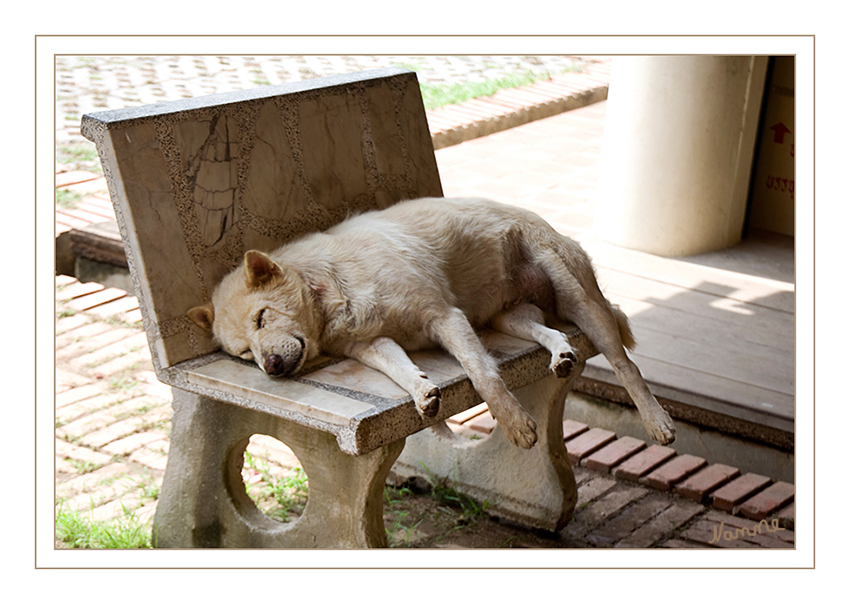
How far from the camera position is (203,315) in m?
3.22

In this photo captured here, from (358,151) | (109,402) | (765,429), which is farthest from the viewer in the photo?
(109,402)

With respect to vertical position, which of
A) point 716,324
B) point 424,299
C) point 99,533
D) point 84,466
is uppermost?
point 424,299

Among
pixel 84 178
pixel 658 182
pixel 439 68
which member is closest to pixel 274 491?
pixel 658 182

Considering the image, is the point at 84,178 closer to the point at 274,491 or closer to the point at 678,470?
the point at 274,491

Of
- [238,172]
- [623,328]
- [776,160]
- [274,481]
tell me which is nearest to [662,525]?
[623,328]

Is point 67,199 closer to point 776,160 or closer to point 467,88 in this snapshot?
point 467,88

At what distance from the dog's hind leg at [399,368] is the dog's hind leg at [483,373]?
0.16m

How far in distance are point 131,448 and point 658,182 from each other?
336 cm

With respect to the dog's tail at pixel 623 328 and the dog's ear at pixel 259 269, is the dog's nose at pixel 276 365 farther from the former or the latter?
the dog's tail at pixel 623 328

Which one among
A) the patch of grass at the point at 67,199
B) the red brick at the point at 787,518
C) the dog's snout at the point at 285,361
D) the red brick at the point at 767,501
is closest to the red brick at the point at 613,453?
the red brick at the point at 767,501

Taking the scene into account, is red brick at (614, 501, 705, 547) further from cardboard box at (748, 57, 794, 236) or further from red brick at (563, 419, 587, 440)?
cardboard box at (748, 57, 794, 236)

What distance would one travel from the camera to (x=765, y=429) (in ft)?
13.8

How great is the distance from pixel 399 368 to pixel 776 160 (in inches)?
162

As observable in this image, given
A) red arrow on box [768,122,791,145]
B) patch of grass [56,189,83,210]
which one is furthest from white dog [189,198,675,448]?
patch of grass [56,189,83,210]
